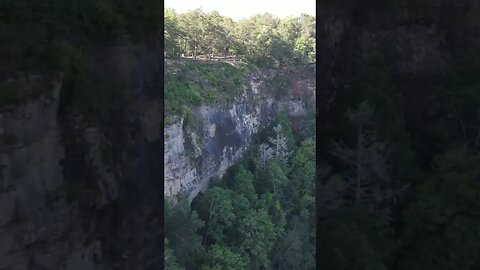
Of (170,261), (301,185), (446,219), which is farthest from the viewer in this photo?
(301,185)

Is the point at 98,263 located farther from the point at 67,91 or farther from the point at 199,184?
the point at 199,184

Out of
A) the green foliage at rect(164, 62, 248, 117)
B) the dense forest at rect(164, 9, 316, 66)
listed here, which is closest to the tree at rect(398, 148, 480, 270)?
the green foliage at rect(164, 62, 248, 117)

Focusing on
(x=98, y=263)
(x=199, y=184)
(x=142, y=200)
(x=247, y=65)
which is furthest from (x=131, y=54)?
(x=247, y=65)

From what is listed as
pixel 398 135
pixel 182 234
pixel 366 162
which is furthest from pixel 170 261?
pixel 398 135

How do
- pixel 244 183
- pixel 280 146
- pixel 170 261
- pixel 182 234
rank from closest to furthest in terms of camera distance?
pixel 170 261 → pixel 182 234 → pixel 244 183 → pixel 280 146

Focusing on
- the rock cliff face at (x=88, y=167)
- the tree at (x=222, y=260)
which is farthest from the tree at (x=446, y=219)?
the tree at (x=222, y=260)

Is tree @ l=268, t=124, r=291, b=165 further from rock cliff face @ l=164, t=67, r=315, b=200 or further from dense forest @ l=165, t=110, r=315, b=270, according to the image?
rock cliff face @ l=164, t=67, r=315, b=200

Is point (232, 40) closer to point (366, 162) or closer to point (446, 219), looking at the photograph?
point (366, 162)

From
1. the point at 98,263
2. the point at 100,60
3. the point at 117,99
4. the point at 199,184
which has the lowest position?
the point at 199,184
